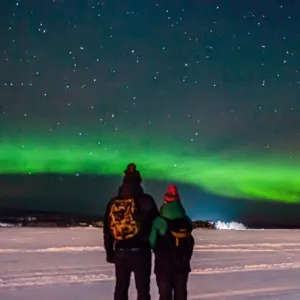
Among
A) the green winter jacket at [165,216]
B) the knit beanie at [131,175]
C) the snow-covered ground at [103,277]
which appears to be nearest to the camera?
the green winter jacket at [165,216]

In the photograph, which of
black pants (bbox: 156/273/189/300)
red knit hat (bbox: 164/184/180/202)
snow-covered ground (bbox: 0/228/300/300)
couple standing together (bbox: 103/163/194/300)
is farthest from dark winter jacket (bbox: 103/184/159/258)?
snow-covered ground (bbox: 0/228/300/300)

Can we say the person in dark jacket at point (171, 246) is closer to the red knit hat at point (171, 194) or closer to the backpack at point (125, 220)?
the red knit hat at point (171, 194)

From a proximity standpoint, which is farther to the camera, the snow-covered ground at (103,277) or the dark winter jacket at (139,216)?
the snow-covered ground at (103,277)

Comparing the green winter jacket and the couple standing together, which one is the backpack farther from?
the green winter jacket

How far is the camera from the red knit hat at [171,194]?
552cm

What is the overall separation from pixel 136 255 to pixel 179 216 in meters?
0.53

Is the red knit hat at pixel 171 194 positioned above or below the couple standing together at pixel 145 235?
above

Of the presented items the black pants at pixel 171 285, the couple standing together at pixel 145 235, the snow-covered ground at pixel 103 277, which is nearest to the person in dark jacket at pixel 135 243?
the couple standing together at pixel 145 235

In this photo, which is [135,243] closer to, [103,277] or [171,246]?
[171,246]

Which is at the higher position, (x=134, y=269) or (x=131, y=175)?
(x=131, y=175)

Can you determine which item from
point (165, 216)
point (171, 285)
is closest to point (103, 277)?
point (171, 285)

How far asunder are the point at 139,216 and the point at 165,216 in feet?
0.79

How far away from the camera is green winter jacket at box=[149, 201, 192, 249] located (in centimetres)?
539

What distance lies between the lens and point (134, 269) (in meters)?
5.50
